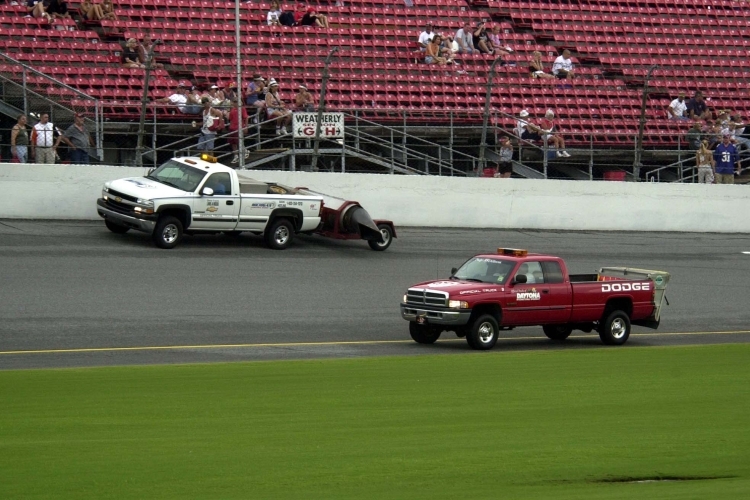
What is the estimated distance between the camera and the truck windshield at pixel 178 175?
23.6 meters

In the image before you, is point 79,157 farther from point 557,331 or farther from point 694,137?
point 694,137

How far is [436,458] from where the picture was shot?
10.1 metres

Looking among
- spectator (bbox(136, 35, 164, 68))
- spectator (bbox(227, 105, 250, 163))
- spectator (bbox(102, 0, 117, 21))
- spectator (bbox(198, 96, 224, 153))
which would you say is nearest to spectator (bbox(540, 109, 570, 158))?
spectator (bbox(227, 105, 250, 163))

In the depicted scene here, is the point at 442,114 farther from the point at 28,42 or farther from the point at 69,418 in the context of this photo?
A: the point at 69,418

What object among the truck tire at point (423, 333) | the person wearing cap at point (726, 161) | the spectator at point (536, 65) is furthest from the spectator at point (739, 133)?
the truck tire at point (423, 333)

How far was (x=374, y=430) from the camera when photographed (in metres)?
11.3

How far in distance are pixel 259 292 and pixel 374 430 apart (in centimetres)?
980

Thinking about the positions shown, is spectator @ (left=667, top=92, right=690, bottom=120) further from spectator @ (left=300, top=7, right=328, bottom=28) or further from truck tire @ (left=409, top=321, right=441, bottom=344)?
truck tire @ (left=409, top=321, right=441, bottom=344)

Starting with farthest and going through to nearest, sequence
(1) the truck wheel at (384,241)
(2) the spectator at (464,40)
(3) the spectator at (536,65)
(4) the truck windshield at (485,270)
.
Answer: (2) the spectator at (464,40) < (3) the spectator at (536,65) < (1) the truck wheel at (384,241) < (4) the truck windshield at (485,270)

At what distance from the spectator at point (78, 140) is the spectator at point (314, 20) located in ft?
28.3

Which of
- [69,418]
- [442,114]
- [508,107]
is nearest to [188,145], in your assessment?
[442,114]

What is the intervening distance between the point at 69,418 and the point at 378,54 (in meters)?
21.8

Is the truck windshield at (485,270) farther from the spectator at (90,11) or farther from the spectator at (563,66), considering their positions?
the spectator at (563,66)

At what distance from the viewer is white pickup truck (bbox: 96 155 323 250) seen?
22969 millimetres
